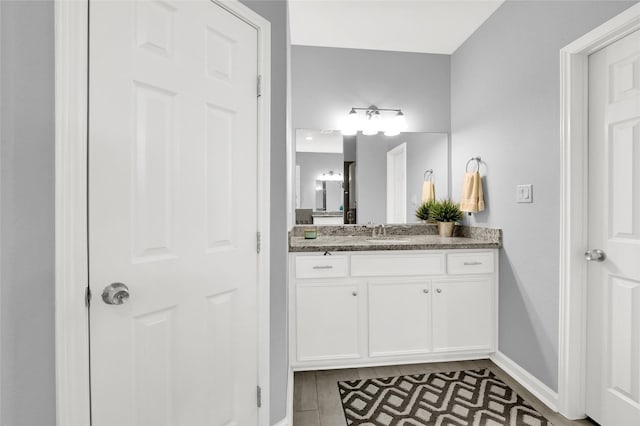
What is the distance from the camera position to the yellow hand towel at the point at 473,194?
2.56 m

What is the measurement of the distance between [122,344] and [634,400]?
2.19 meters

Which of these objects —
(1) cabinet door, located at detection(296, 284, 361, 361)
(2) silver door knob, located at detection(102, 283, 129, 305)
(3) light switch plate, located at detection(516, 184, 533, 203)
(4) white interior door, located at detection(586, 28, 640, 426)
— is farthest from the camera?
(1) cabinet door, located at detection(296, 284, 361, 361)

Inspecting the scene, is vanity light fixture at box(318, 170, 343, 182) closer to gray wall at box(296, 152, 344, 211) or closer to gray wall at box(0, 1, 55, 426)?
gray wall at box(296, 152, 344, 211)

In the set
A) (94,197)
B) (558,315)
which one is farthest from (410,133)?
(94,197)

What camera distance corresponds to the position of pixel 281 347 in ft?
5.46

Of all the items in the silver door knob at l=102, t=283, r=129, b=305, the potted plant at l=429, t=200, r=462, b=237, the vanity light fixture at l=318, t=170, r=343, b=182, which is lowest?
the silver door knob at l=102, t=283, r=129, b=305

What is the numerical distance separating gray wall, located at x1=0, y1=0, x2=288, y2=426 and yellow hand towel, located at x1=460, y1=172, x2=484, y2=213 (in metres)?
2.53

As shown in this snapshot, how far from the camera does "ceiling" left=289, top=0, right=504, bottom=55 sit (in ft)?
7.68

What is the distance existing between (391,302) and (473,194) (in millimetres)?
1052

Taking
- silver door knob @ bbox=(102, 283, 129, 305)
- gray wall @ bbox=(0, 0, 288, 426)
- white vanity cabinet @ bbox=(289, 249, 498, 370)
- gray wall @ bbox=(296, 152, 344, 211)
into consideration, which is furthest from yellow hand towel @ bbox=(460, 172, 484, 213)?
gray wall @ bbox=(0, 0, 288, 426)

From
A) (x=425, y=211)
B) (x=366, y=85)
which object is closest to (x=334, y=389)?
(x=425, y=211)

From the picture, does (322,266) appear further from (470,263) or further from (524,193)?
(524,193)

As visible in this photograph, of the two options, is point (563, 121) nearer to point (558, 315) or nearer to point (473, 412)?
point (558, 315)

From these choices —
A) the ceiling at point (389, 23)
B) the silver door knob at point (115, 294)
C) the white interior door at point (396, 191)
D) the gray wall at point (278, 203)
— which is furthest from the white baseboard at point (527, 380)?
the ceiling at point (389, 23)
